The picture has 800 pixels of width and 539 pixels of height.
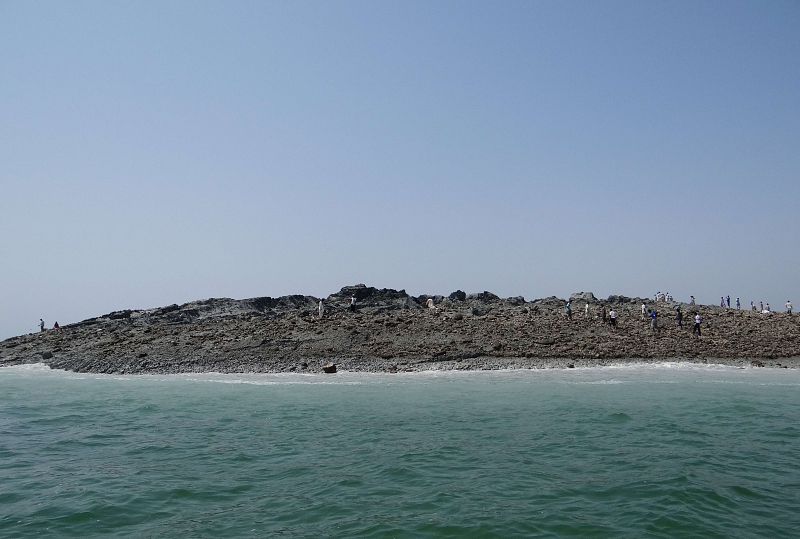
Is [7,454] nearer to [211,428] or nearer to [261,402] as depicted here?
[211,428]

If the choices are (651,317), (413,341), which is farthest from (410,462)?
(651,317)

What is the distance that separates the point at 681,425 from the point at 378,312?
37205mm

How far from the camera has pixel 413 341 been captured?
4169cm

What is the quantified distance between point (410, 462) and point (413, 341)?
2667 centimetres

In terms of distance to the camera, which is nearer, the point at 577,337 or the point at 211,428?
the point at 211,428

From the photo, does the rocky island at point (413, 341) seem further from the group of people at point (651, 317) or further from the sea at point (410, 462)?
the sea at point (410, 462)

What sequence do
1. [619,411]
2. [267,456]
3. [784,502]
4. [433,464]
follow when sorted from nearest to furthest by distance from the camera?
1. [784,502]
2. [433,464]
3. [267,456]
4. [619,411]

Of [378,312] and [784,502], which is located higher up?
[378,312]

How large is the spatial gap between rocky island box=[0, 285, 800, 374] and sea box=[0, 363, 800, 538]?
9110 millimetres

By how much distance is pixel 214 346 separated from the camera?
43.2 m

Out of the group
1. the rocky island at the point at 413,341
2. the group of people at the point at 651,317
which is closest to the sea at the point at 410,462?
the rocky island at the point at 413,341

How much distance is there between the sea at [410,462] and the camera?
35.2ft

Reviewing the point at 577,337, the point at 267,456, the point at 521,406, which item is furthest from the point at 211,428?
the point at 577,337

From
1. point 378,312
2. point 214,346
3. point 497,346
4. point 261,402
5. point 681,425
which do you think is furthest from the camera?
point 378,312
